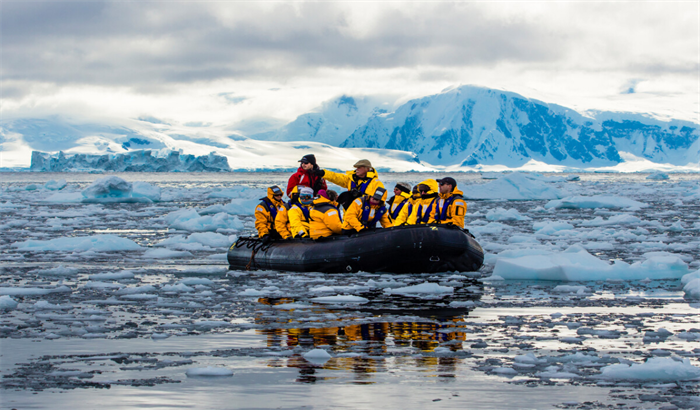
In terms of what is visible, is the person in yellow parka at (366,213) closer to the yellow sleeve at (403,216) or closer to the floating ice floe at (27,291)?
the yellow sleeve at (403,216)

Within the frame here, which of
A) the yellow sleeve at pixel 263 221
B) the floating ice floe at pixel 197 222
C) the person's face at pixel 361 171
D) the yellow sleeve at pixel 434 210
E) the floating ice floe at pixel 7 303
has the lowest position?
the floating ice floe at pixel 7 303

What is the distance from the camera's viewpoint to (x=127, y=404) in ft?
13.0

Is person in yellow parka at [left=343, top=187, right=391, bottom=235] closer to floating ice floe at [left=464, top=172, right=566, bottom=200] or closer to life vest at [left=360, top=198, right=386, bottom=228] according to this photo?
life vest at [left=360, top=198, right=386, bottom=228]

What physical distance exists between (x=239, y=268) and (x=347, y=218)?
6.04 feet

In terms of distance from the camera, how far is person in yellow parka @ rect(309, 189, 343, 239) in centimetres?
984

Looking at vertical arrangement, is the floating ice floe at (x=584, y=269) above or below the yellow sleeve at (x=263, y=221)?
below

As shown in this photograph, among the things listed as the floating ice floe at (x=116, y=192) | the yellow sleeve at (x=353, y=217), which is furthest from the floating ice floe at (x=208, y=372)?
the floating ice floe at (x=116, y=192)

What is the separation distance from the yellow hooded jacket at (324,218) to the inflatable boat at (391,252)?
121 millimetres

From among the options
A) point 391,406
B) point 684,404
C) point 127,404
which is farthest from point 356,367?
point 684,404

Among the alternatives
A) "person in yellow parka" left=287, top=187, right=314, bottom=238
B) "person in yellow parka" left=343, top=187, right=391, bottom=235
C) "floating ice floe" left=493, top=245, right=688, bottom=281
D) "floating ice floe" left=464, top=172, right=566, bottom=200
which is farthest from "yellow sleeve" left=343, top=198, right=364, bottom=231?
"floating ice floe" left=464, top=172, right=566, bottom=200

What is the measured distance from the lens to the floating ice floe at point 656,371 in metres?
4.41

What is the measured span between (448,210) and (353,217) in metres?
1.32

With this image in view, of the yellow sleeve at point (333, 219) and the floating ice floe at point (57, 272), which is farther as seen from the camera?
the yellow sleeve at point (333, 219)

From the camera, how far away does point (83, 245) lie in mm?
12625
